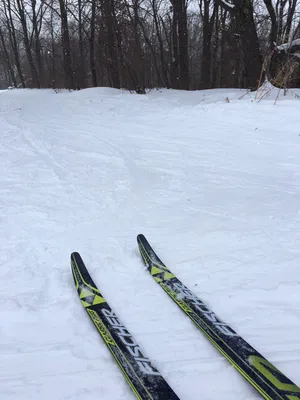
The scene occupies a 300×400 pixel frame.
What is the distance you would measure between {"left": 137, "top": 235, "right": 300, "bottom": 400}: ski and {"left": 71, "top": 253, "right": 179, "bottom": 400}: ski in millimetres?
441

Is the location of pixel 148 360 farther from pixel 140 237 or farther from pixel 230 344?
pixel 140 237

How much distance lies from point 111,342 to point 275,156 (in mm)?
4188

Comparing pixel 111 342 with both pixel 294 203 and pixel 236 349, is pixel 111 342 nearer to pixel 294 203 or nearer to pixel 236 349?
pixel 236 349

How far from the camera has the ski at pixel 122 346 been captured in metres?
1.59

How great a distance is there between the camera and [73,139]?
6.34 metres

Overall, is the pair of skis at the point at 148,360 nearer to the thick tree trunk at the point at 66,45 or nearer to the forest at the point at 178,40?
the forest at the point at 178,40

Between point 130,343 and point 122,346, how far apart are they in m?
0.06

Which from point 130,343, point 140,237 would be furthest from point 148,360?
point 140,237

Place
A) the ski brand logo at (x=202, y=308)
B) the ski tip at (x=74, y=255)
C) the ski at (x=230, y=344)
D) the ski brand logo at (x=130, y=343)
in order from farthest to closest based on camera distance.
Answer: the ski tip at (x=74, y=255)
the ski brand logo at (x=202, y=308)
the ski brand logo at (x=130, y=343)
the ski at (x=230, y=344)

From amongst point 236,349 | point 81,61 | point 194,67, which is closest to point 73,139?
point 236,349

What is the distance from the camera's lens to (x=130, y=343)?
1.88m

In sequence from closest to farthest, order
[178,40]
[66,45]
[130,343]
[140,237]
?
[130,343], [140,237], [178,40], [66,45]

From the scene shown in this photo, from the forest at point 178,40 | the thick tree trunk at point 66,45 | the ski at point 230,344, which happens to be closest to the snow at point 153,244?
the ski at point 230,344

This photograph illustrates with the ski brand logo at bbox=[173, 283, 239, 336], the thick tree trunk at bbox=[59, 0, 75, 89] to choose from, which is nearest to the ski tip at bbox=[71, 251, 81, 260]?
the ski brand logo at bbox=[173, 283, 239, 336]
